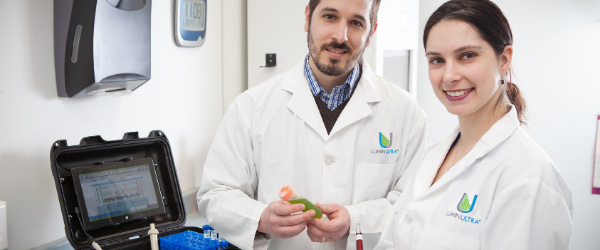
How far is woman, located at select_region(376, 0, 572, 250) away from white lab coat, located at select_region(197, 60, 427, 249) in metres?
0.25

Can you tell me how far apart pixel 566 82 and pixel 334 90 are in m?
1.94

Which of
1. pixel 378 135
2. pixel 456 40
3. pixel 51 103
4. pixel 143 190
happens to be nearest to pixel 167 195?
pixel 143 190

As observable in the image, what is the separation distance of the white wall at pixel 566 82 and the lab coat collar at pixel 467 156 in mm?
1911

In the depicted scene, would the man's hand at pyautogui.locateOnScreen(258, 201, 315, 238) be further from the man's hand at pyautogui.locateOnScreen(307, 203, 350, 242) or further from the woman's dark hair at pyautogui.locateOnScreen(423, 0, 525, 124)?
the woman's dark hair at pyautogui.locateOnScreen(423, 0, 525, 124)

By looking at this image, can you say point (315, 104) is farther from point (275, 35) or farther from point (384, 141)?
point (275, 35)

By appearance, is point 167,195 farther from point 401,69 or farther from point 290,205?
point 401,69

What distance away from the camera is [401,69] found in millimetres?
2764

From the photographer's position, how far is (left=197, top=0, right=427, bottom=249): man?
4.58 ft

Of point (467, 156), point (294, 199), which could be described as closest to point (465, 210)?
point (467, 156)

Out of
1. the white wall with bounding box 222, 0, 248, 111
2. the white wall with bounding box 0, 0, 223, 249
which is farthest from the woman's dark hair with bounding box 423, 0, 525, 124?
the white wall with bounding box 222, 0, 248, 111

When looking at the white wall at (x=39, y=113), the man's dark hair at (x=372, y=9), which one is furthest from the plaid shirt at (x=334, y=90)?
the white wall at (x=39, y=113)

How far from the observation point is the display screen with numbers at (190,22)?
78.0 inches

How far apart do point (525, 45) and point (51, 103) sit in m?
2.42

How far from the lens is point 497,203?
3.09 feet
